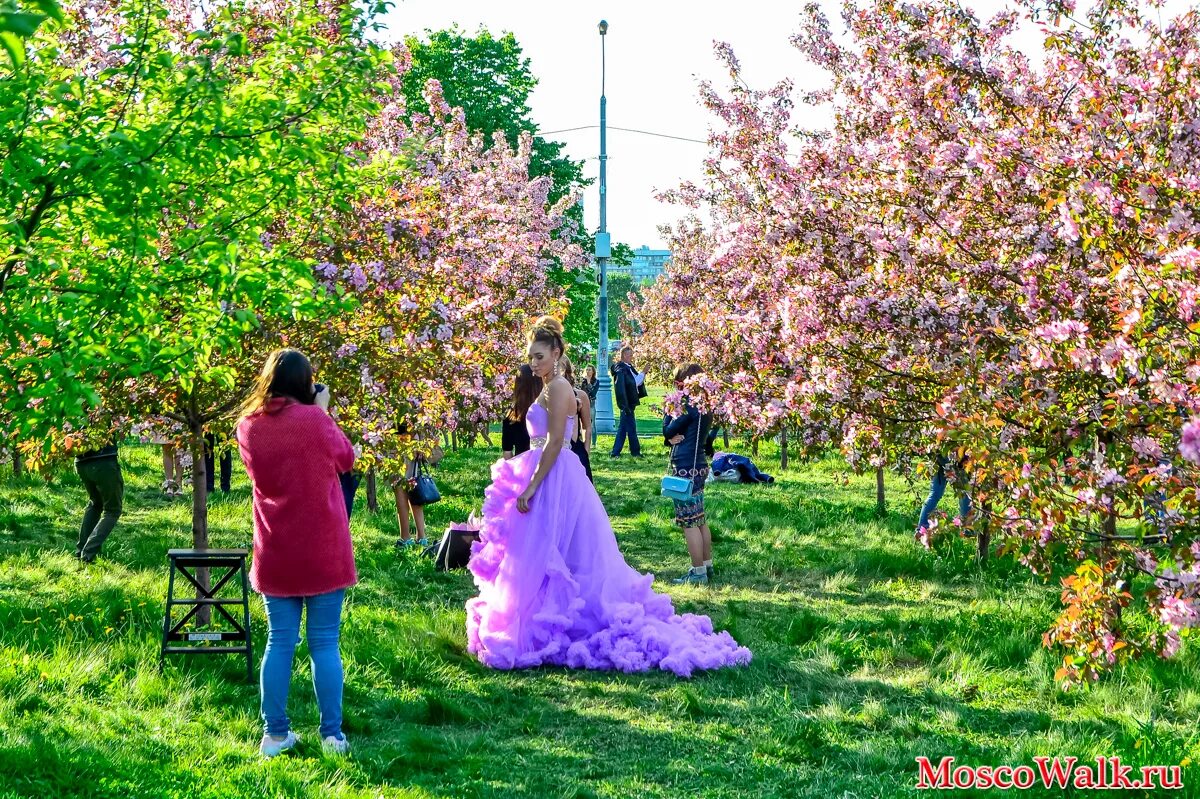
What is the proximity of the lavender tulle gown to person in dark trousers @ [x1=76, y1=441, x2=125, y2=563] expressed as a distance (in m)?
4.35

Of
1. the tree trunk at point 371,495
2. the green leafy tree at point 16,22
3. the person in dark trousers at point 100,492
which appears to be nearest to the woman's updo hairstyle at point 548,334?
the person in dark trousers at point 100,492

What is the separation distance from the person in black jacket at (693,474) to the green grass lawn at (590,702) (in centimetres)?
39

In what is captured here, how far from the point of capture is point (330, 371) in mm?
8164

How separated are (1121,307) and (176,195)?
434 cm

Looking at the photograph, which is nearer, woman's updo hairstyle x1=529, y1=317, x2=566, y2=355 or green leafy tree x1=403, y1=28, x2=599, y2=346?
woman's updo hairstyle x1=529, y1=317, x2=566, y2=355

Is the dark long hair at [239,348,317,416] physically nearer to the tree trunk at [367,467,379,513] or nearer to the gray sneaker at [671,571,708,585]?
the gray sneaker at [671,571,708,585]

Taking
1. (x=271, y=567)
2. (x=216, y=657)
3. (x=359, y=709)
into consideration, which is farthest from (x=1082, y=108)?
(x=216, y=657)

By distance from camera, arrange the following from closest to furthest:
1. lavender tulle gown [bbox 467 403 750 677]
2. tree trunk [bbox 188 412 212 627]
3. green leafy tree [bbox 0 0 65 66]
→ green leafy tree [bbox 0 0 65 66] < lavender tulle gown [bbox 467 403 750 677] < tree trunk [bbox 188 412 212 627]

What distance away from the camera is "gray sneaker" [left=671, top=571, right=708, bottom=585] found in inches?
392

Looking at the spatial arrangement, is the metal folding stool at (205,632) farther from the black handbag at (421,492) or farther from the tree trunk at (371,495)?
the tree trunk at (371,495)

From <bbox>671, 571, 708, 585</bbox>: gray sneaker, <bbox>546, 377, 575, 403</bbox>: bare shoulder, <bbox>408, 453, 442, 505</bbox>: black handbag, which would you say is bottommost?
<bbox>671, 571, 708, 585</bbox>: gray sneaker

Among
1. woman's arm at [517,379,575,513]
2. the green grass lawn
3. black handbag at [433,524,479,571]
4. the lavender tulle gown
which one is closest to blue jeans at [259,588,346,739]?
the green grass lawn

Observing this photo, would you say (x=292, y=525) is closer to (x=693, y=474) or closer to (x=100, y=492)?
(x=693, y=474)

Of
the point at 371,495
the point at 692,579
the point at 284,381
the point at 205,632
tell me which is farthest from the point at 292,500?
the point at 371,495
